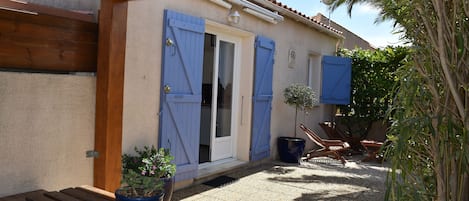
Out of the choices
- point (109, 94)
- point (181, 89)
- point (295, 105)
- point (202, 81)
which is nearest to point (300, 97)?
point (295, 105)

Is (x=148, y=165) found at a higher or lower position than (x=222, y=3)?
lower

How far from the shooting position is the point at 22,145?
3.27 metres

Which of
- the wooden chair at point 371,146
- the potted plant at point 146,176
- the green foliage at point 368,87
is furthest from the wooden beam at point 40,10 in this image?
the green foliage at point 368,87

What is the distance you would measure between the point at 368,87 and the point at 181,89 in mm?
6422

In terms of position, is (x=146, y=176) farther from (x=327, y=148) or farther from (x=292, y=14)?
(x=292, y=14)

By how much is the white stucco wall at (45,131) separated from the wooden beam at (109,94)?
0.26 metres

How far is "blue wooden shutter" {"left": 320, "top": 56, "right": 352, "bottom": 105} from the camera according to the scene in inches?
375

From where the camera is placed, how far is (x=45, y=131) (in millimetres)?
3434

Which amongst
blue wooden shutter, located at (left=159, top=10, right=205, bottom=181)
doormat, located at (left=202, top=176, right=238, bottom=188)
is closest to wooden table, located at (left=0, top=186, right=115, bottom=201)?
blue wooden shutter, located at (left=159, top=10, right=205, bottom=181)

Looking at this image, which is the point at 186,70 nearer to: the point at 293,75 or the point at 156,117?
the point at 156,117

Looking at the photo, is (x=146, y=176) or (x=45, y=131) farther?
(x=146, y=176)

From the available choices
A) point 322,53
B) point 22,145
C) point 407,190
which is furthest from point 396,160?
point 322,53

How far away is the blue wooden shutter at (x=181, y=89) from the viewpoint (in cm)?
477

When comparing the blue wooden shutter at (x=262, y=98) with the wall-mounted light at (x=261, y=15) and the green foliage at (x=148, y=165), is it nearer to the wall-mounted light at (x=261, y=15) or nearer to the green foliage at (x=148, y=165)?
the wall-mounted light at (x=261, y=15)
